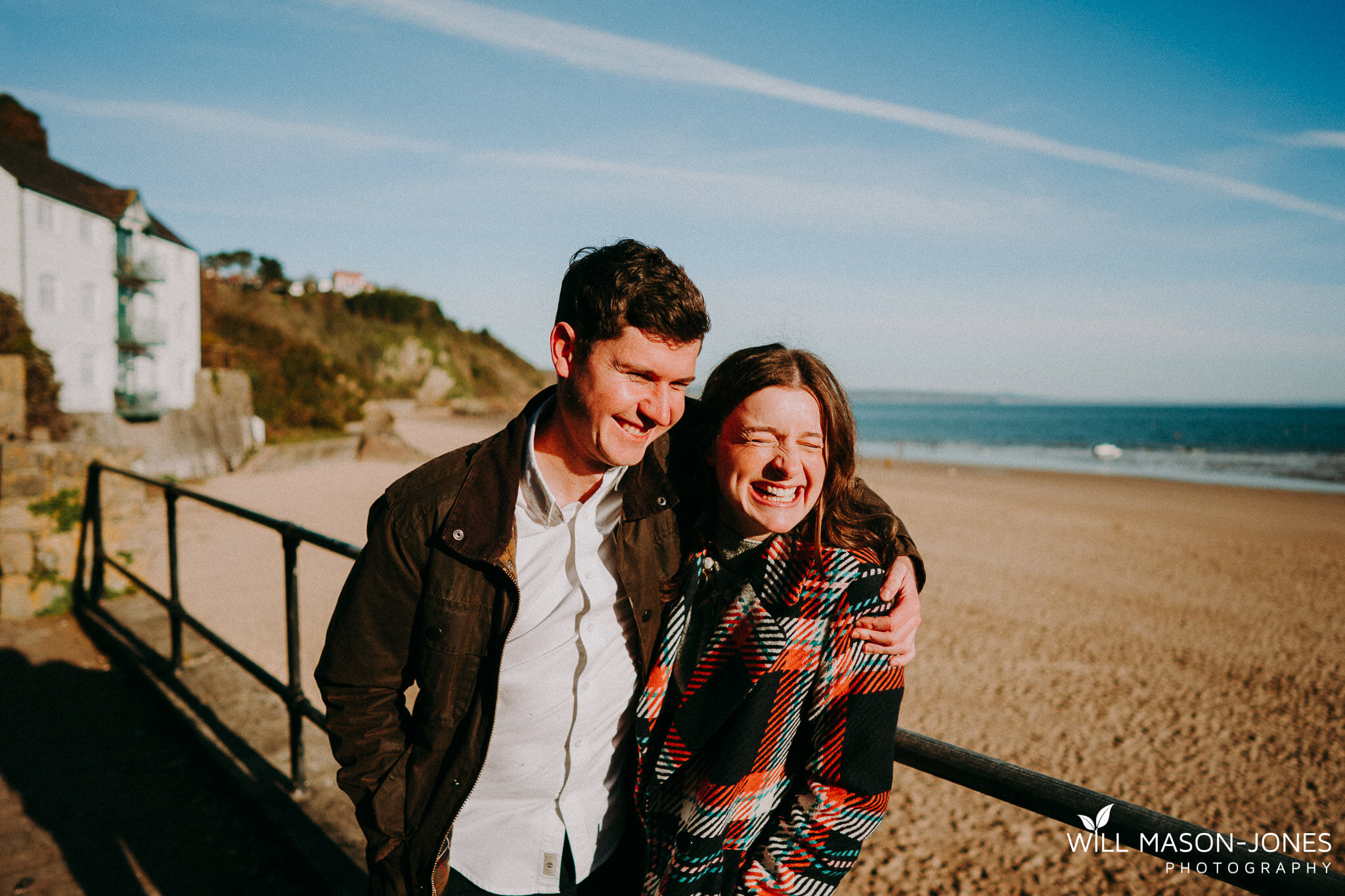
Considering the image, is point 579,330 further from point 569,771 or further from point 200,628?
point 200,628

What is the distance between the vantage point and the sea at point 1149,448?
3195 centimetres

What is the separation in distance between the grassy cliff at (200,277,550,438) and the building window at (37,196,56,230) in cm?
559

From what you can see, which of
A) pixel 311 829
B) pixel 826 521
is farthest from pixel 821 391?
pixel 311 829

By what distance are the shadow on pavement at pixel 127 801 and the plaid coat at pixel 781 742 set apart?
1.98 m

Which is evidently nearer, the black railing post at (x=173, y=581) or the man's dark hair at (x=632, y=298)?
the man's dark hair at (x=632, y=298)

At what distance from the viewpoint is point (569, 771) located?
1603 millimetres

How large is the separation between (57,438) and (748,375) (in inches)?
683

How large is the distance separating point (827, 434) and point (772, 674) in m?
0.55

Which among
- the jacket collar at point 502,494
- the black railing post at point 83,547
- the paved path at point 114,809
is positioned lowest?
the paved path at point 114,809

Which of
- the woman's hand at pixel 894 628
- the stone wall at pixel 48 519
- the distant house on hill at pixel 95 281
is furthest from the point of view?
the distant house on hill at pixel 95 281

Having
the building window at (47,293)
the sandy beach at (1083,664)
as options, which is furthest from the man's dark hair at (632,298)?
the building window at (47,293)

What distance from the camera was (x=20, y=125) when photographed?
27484mm

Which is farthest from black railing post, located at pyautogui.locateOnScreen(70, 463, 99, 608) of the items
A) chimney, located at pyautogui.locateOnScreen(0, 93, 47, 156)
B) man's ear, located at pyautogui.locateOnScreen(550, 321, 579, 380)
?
chimney, located at pyautogui.locateOnScreen(0, 93, 47, 156)

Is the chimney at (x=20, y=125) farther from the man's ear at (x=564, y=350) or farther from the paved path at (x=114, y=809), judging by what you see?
the man's ear at (x=564, y=350)
